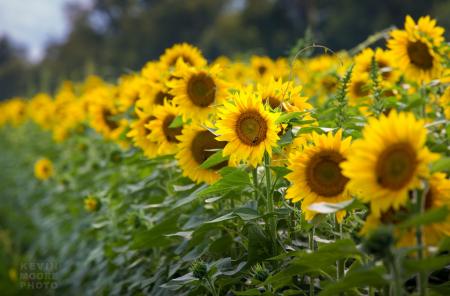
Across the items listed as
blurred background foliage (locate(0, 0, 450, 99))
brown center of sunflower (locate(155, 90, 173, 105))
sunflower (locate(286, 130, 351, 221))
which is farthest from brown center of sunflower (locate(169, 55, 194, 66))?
blurred background foliage (locate(0, 0, 450, 99))

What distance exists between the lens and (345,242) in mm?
1524

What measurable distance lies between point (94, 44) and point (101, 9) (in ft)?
9.03

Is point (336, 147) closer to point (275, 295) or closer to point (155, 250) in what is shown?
point (275, 295)

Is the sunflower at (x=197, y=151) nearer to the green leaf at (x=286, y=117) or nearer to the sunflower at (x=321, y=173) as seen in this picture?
the green leaf at (x=286, y=117)

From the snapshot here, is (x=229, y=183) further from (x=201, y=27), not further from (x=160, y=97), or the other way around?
(x=201, y=27)

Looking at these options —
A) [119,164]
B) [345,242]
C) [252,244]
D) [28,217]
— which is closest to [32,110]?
[28,217]

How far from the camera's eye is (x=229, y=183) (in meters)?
2.16

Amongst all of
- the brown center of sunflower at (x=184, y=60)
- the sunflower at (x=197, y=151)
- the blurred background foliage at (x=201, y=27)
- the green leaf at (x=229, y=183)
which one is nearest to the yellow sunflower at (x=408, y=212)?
the green leaf at (x=229, y=183)

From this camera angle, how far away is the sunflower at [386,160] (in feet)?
4.52

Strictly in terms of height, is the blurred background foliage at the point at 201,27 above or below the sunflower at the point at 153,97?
above

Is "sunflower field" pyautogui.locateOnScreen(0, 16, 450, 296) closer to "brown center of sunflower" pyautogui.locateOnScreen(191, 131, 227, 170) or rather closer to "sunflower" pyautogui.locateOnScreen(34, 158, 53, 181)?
"brown center of sunflower" pyautogui.locateOnScreen(191, 131, 227, 170)

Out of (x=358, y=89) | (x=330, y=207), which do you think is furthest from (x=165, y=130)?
(x=330, y=207)

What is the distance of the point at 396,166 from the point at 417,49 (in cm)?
152

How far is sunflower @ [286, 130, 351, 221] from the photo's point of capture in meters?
1.71
